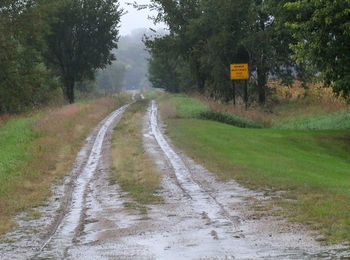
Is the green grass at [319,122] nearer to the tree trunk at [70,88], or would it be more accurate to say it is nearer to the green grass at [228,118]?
the green grass at [228,118]

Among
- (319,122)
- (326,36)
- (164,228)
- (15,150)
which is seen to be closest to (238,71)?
(319,122)

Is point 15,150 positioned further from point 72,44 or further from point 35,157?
point 72,44

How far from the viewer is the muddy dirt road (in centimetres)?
696

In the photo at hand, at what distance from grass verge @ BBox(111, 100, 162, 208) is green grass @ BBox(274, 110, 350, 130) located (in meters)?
11.8

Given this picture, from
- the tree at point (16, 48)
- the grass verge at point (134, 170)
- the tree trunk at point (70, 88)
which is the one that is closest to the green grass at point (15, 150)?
the grass verge at point (134, 170)

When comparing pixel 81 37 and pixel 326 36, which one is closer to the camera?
pixel 326 36

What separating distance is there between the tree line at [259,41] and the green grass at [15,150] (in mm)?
10746

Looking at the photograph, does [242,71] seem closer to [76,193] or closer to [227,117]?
[227,117]

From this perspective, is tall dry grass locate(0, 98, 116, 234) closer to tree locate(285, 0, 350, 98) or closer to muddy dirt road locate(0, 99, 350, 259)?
muddy dirt road locate(0, 99, 350, 259)

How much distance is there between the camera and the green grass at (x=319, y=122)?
30.6m

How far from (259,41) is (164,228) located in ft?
103

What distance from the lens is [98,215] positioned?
9.88 meters

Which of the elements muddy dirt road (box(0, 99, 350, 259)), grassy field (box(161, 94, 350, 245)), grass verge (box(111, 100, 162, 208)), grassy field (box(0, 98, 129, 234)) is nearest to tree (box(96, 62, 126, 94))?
grassy field (box(0, 98, 129, 234))

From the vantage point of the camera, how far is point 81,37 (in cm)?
5388
